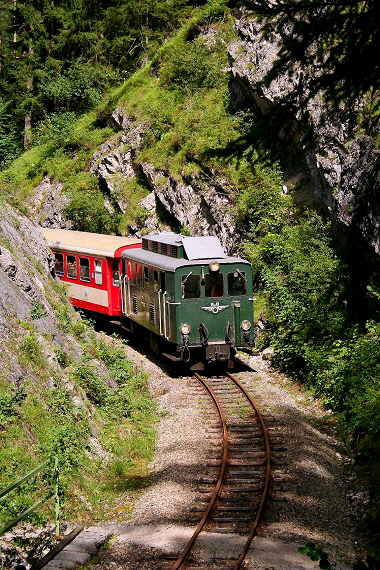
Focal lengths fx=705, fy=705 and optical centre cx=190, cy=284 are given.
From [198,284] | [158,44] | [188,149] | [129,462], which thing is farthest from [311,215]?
[158,44]

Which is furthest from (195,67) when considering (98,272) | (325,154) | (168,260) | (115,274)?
(325,154)

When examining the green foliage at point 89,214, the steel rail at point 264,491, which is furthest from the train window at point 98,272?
the green foliage at point 89,214

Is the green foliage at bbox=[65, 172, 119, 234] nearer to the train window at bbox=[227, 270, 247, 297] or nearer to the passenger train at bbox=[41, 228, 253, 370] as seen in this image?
the passenger train at bbox=[41, 228, 253, 370]

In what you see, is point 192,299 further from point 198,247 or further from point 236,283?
point 198,247

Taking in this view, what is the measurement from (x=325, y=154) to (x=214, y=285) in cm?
694

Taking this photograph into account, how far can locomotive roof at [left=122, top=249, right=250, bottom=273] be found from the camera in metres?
17.5

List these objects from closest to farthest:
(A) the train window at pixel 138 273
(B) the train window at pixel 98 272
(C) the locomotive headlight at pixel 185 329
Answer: (C) the locomotive headlight at pixel 185 329 → (A) the train window at pixel 138 273 → (B) the train window at pixel 98 272

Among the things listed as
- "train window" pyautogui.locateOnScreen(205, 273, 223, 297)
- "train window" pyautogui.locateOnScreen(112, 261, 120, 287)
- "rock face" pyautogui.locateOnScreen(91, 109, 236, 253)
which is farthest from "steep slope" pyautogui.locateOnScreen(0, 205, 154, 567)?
"rock face" pyautogui.locateOnScreen(91, 109, 236, 253)

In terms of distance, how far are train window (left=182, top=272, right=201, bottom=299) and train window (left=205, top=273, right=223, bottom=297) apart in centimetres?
22

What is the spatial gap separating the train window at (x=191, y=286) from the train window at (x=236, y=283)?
2.72 feet

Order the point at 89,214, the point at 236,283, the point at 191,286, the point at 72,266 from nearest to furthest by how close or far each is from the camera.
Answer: the point at 191,286
the point at 236,283
the point at 72,266
the point at 89,214

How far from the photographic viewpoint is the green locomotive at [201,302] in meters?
17.4

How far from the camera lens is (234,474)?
458 inches

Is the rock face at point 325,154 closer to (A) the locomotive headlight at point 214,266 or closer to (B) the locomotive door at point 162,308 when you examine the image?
(A) the locomotive headlight at point 214,266
